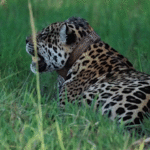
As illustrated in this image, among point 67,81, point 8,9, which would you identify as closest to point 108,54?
point 67,81

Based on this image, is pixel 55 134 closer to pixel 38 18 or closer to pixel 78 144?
pixel 78 144

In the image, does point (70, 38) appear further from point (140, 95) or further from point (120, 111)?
point (120, 111)

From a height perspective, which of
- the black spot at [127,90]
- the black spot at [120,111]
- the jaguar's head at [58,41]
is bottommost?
the black spot at [120,111]

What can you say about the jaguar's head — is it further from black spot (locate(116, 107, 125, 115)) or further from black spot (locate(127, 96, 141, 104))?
black spot (locate(116, 107, 125, 115))

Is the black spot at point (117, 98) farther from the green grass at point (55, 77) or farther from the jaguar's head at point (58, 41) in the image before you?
the jaguar's head at point (58, 41)

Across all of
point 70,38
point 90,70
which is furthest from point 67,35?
point 90,70

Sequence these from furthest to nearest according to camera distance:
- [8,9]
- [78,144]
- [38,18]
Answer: [8,9] < [38,18] < [78,144]

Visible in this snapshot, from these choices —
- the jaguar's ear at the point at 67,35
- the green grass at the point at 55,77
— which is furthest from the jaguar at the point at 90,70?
the green grass at the point at 55,77

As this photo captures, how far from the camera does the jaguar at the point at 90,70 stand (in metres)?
3.86

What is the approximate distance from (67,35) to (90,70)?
0.62 meters

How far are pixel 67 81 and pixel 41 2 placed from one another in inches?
234

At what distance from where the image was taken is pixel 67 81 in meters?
5.04

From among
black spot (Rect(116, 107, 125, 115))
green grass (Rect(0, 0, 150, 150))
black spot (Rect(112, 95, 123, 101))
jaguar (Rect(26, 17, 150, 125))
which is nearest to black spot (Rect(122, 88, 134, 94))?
jaguar (Rect(26, 17, 150, 125))

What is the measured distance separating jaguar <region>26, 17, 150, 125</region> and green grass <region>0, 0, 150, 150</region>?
25 cm
